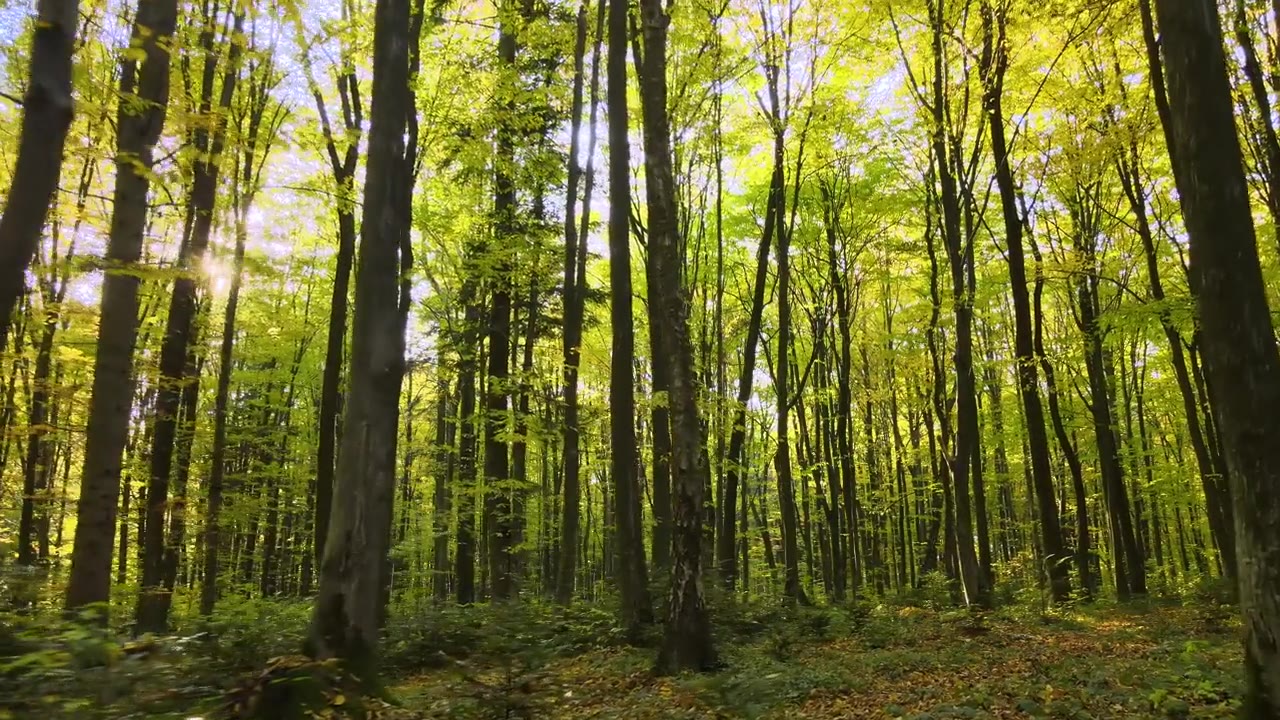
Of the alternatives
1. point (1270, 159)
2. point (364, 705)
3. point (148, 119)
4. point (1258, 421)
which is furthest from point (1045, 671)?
point (148, 119)

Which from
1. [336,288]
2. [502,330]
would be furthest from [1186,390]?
[336,288]

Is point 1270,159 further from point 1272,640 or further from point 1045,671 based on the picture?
point 1272,640

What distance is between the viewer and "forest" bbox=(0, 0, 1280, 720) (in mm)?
5016

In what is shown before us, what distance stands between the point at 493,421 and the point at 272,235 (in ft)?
A: 23.9

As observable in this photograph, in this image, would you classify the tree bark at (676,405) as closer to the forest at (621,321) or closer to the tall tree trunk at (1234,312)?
the forest at (621,321)

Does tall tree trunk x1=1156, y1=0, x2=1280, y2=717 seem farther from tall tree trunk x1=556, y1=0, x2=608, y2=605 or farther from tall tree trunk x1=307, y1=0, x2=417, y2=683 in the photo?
tall tree trunk x1=556, y1=0, x2=608, y2=605

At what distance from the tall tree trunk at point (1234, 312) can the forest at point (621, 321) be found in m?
0.02

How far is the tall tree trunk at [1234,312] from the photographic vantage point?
4.45 m

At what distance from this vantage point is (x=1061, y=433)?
655 inches

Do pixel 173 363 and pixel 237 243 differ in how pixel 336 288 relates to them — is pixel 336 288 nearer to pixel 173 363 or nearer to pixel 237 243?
pixel 173 363

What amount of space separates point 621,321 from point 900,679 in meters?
6.00

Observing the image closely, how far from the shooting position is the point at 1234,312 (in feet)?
15.4

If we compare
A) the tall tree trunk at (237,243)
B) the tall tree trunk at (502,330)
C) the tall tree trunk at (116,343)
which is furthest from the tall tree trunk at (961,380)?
the tall tree trunk at (237,243)

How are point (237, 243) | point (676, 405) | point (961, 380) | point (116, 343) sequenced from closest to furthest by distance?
point (116, 343), point (676, 405), point (961, 380), point (237, 243)
